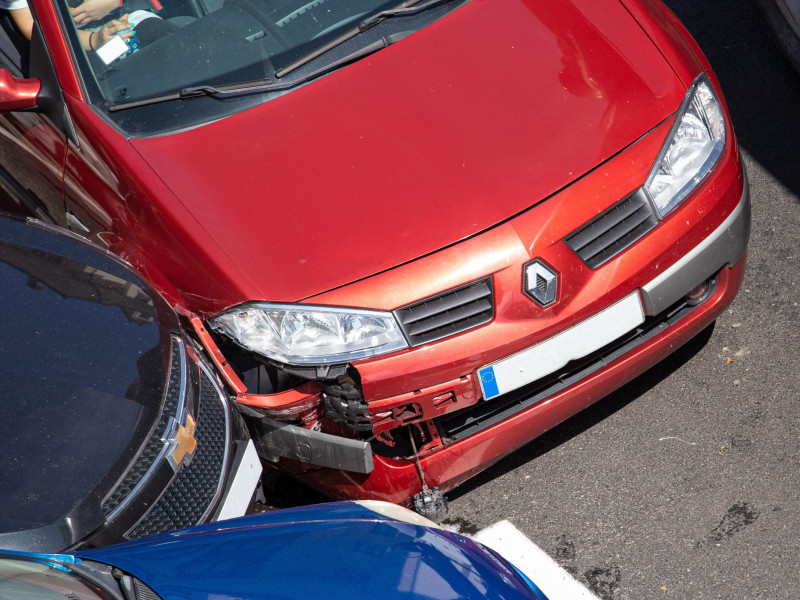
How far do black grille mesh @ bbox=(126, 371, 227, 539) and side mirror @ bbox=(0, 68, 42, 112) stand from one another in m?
1.34

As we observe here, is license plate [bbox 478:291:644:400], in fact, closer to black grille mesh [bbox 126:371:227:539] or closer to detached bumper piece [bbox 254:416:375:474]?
detached bumper piece [bbox 254:416:375:474]

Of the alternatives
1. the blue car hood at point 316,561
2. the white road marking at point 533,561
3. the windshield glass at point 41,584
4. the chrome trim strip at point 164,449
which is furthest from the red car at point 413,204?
the windshield glass at point 41,584

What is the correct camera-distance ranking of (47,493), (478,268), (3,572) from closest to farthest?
(3,572) → (47,493) → (478,268)

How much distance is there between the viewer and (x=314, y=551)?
224cm

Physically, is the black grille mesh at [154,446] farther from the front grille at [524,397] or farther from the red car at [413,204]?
the front grille at [524,397]

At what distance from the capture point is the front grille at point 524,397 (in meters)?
2.91

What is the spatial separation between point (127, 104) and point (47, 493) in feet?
4.81

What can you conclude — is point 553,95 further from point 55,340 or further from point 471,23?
point 55,340

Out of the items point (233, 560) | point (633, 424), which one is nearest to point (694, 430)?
point (633, 424)

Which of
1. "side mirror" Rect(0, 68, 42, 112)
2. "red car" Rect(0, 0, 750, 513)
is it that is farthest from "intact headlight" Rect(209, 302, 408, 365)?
"side mirror" Rect(0, 68, 42, 112)

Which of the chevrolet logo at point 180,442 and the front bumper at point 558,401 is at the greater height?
the chevrolet logo at point 180,442

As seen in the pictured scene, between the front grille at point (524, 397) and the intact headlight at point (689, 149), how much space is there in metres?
0.43

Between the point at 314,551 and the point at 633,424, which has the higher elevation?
the point at 314,551

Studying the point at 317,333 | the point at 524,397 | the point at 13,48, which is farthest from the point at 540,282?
the point at 13,48
